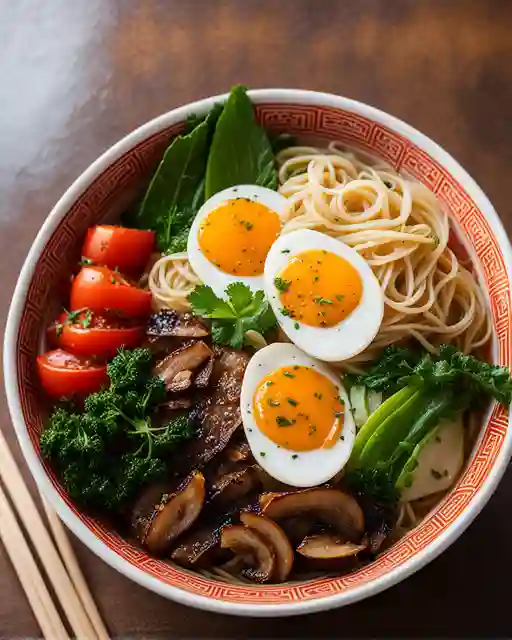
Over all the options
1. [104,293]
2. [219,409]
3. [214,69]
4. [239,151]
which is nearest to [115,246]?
[104,293]

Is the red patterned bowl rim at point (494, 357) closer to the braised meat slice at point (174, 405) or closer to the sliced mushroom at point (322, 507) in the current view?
the sliced mushroom at point (322, 507)

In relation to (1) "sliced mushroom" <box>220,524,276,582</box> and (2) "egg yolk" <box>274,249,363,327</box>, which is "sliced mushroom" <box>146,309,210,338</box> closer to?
(2) "egg yolk" <box>274,249,363,327</box>

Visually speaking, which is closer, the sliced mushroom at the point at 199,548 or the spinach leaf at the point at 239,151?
the sliced mushroom at the point at 199,548

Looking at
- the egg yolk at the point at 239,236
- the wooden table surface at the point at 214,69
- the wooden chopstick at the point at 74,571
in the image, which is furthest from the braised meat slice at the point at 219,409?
the wooden table surface at the point at 214,69

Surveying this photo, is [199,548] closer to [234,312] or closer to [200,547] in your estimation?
[200,547]

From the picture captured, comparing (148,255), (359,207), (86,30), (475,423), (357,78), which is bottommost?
(475,423)

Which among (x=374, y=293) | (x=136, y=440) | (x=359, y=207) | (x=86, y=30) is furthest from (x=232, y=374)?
(x=86, y=30)

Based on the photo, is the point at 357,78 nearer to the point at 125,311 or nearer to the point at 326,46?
the point at 326,46
